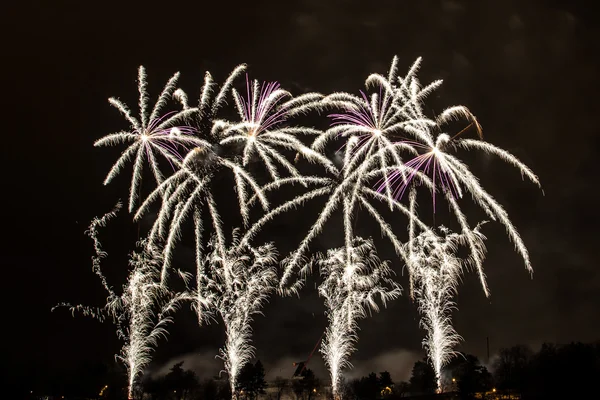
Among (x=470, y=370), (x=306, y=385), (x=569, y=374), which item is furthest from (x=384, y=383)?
(x=569, y=374)

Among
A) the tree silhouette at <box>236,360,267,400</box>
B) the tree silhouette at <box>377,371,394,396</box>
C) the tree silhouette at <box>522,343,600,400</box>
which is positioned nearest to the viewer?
the tree silhouette at <box>522,343,600,400</box>

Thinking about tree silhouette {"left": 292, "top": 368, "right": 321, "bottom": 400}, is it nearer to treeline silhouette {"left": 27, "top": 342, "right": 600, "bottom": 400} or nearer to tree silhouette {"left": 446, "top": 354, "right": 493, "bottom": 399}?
treeline silhouette {"left": 27, "top": 342, "right": 600, "bottom": 400}

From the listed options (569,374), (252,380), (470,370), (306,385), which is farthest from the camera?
(306,385)

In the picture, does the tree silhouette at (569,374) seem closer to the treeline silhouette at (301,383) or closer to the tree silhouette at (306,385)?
the treeline silhouette at (301,383)

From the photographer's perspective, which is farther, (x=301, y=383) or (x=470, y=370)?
(x=301, y=383)

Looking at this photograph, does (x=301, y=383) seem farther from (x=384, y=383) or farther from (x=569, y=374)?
(x=569, y=374)

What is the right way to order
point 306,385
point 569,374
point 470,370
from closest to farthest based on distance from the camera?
point 569,374, point 470,370, point 306,385

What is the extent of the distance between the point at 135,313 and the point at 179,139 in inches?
422

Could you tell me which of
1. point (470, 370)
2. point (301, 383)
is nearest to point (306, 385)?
point (301, 383)

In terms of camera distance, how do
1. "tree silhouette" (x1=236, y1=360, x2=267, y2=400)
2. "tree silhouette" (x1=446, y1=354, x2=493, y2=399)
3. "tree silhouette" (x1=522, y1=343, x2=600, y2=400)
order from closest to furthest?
"tree silhouette" (x1=522, y1=343, x2=600, y2=400) → "tree silhouette" (x1=446, y1=354, x2=493, y2=399) → "tree silhouette" (x1=236, y1=360, x2=267, y2=400)

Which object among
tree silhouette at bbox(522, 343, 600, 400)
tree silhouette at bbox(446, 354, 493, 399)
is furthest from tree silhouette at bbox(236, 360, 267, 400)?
tree silhouette at bbox(522, 343, 600, 400)

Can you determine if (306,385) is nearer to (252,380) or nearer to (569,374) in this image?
(252,380)

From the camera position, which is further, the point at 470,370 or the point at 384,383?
the point at 384,383

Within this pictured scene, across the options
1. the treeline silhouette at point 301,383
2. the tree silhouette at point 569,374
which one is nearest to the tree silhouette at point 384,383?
the treeline silhouette at point 301,383
